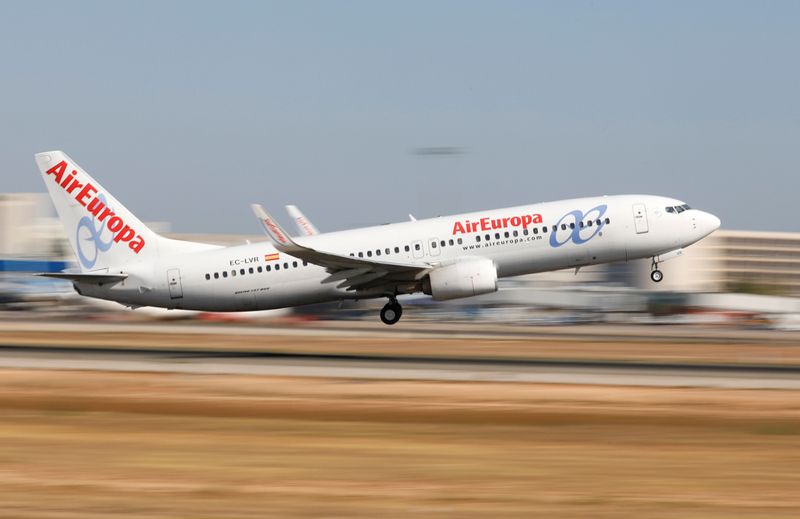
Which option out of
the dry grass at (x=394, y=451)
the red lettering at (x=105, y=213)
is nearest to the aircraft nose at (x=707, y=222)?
the dry grass at (x=394, y=451)

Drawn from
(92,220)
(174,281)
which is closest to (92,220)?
(92,220)

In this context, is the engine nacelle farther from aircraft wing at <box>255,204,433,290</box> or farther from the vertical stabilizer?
the vertical stabilizer

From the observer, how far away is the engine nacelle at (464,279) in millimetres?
40000

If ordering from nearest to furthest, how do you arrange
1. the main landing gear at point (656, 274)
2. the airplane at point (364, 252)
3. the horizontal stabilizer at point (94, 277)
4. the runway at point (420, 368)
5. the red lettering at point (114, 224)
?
the runway at point (420, 368)
the horizontal stabilizer at point (94, 277)
the airplane at point (364, 252)
the main landing gear at point (656, 274)
the red lettering at point (114, 224)

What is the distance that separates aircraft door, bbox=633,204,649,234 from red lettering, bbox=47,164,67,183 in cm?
2224

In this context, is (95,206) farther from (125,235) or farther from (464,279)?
(464,279)

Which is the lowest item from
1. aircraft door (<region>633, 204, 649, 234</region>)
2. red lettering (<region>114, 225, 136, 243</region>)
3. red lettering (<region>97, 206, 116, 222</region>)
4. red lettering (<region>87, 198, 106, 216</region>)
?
aircraft door (<region>633, 204, 649, 234</region>)

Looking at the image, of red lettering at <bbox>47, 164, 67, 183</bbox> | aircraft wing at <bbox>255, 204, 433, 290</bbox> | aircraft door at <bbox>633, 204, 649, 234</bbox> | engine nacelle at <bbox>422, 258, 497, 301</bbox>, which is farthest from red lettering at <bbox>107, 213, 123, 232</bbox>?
aircraft door at <bbox>633, 204, 649, 234</bbox>

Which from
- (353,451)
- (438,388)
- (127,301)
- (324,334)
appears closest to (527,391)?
(438,388)

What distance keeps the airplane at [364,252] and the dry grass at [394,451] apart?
10548 millimetres

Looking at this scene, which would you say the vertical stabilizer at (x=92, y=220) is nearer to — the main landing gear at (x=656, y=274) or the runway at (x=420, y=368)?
the runway at (x=420, y=368)

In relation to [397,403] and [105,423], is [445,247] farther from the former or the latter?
[105,423]

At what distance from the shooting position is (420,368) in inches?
1410

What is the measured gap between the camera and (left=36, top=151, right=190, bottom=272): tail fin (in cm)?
4266
